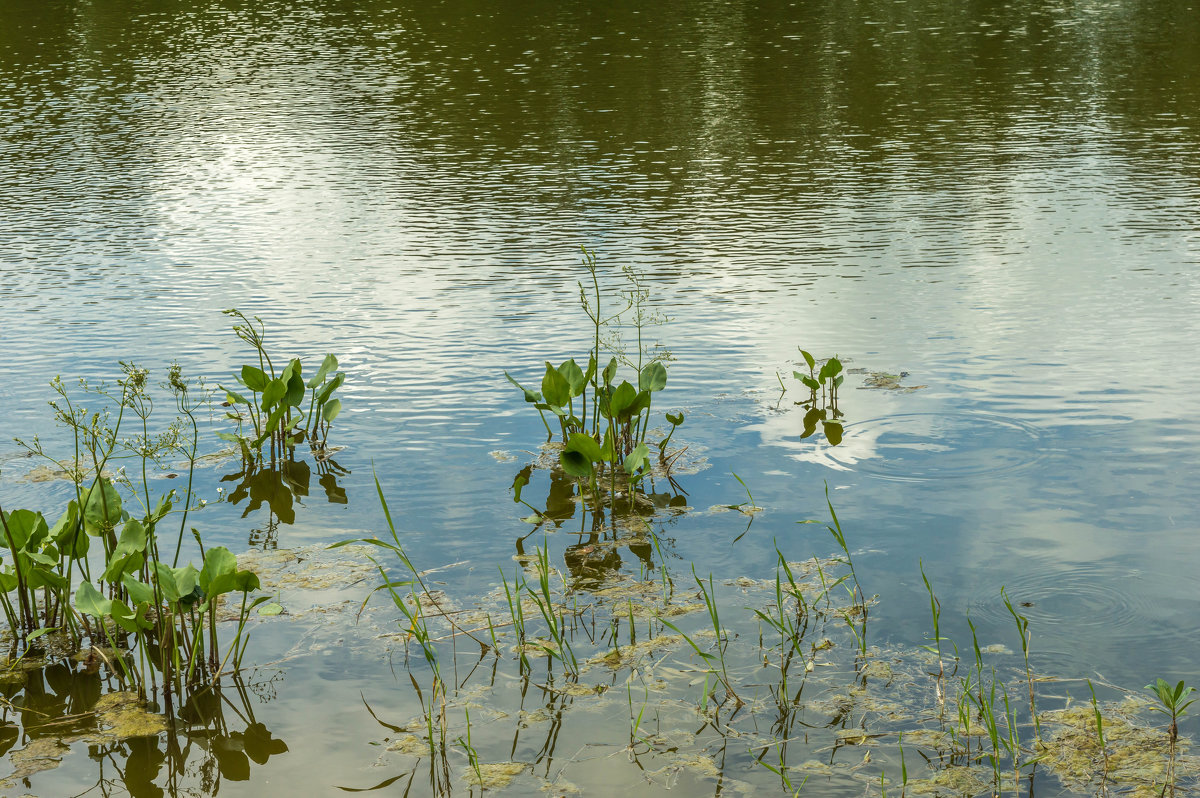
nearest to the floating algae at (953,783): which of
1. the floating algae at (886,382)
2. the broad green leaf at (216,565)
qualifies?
the broad green leaf at (216,565)

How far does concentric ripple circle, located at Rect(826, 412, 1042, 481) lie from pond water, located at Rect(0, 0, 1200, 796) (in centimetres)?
2

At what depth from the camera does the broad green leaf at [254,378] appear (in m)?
4.93

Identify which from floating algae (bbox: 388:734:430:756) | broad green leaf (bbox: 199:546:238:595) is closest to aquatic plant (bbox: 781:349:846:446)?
floating algae (bbox: 388:734:430:756)

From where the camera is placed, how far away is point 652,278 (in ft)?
24.0

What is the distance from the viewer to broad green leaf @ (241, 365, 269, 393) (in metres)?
4.93

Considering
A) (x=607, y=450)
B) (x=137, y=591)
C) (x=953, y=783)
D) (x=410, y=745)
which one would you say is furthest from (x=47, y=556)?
(x=953, y=783)

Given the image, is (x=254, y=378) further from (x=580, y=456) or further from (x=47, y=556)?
(x=47, y=556)

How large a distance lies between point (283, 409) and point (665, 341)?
2127mm

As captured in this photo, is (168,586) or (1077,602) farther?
(1077,602)

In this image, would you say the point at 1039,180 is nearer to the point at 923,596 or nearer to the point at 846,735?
the point at 923,596

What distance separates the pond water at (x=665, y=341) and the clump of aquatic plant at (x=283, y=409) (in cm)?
17

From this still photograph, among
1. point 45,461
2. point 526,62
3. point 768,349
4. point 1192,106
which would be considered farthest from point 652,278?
point 526,62

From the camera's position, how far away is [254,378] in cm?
496

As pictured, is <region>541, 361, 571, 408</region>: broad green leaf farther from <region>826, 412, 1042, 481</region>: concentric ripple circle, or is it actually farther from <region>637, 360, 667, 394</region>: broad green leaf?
<region>826, 412, 1042, 481</region>: concentric ripple circle
